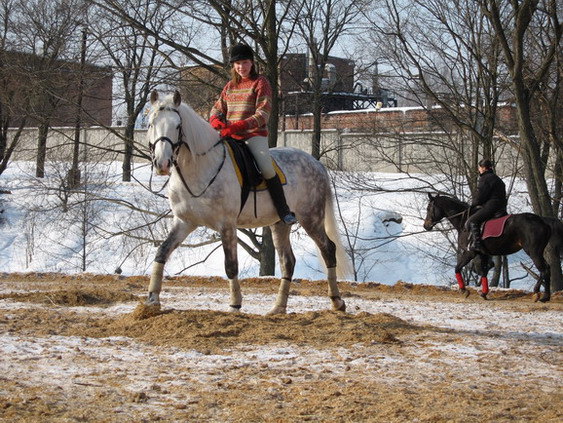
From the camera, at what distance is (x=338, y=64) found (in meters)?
30.3

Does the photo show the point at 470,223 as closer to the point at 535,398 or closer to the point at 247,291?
the point at 247,291

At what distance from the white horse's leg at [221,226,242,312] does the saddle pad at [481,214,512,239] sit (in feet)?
22.7

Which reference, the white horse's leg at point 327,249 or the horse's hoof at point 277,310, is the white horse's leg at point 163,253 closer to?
the horse's hoof at point 277,310

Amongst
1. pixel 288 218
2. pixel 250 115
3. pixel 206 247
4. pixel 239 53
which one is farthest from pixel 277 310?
pixel 206 247

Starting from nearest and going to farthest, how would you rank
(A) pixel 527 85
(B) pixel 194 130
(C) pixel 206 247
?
(B) pixel 194 130 < (A) pixel 527 85 < (C) pixel 206 247

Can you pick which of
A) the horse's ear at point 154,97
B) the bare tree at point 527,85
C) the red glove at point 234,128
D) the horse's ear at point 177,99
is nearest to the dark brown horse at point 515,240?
the bare tree at point 527,85

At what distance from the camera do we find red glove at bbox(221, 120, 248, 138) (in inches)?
357

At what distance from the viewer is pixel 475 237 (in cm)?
1480

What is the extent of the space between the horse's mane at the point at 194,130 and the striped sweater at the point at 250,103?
54 centimetres

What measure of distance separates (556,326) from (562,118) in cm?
1279

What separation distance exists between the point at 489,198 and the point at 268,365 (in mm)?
9210

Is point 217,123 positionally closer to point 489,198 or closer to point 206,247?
point 489,198

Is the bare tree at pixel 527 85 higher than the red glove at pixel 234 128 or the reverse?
higher

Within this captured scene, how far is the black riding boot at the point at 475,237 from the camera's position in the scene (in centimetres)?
1478
